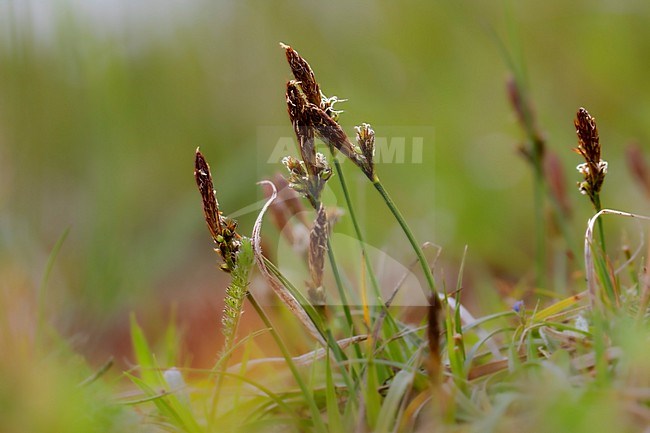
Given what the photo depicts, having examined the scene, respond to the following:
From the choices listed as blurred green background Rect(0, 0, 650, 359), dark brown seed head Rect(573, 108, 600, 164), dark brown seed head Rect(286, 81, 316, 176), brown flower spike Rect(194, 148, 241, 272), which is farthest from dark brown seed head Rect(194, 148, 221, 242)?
blurred green background Rect(0, 0, 650, 359)

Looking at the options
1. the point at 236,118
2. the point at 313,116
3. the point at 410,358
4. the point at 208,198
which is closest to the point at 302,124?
the point at 313,116

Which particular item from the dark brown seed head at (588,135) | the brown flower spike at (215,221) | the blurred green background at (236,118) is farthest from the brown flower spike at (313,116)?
the blurred green background at (236,118)

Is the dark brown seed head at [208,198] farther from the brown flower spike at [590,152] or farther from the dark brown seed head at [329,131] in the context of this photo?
the brown flower spike at [590,152]

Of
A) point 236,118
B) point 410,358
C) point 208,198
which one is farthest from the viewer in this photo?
point 236,118

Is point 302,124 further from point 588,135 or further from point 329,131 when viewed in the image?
point 588,135

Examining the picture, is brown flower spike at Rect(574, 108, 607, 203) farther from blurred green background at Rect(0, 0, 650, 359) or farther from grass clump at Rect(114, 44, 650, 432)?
blurred green background at Rect(0, 0, 650, 359)

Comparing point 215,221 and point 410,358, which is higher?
point 215,221

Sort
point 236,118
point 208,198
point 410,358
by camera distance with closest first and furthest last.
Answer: point 208,198 < point 410,358 < point 236,118
